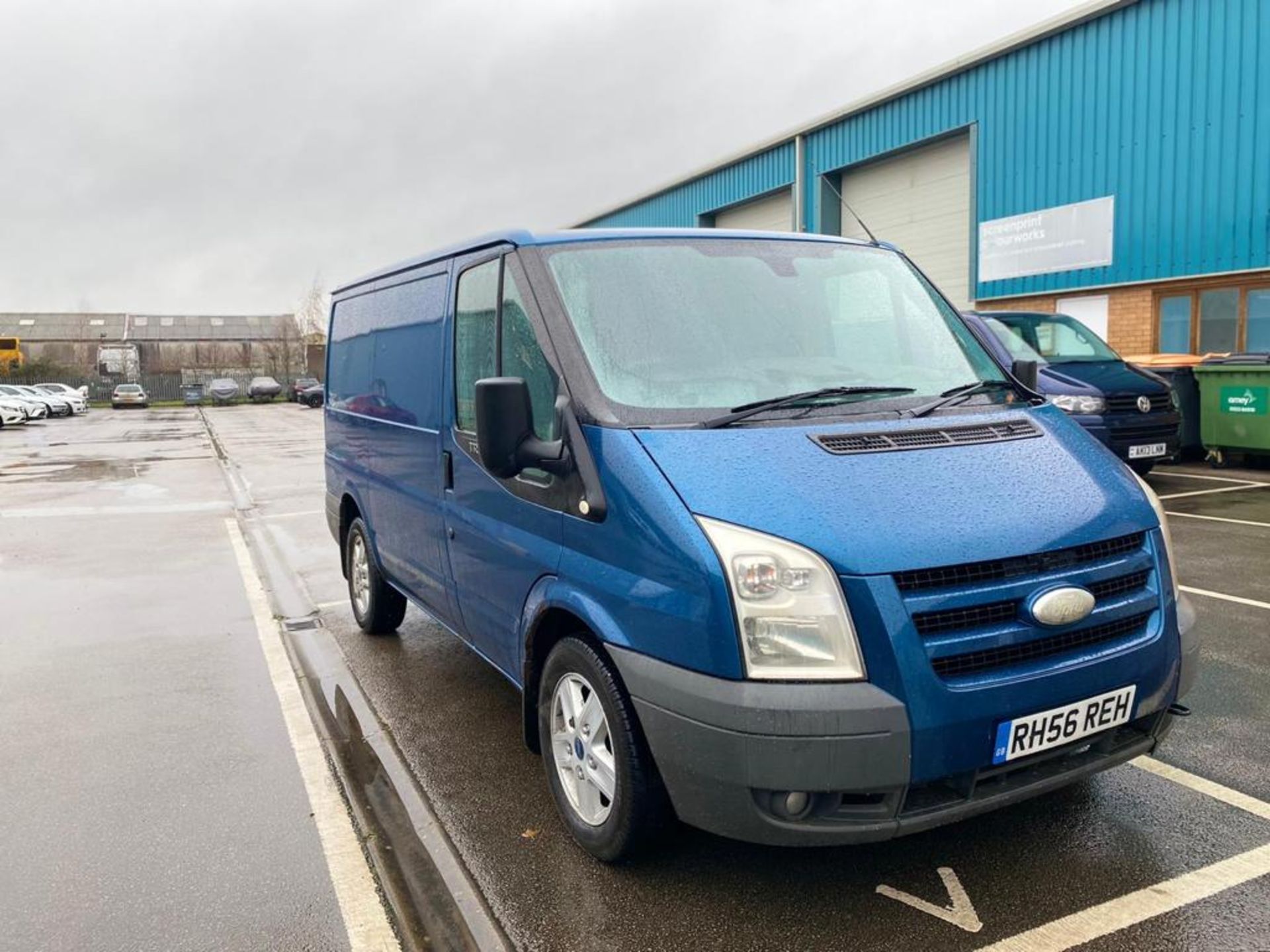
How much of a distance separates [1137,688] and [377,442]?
153 inches

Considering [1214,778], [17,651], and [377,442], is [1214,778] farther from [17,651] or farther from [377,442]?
[17,651]

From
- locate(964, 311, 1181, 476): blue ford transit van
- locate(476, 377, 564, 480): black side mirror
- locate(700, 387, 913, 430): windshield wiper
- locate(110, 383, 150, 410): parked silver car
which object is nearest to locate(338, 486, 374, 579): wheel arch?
locate(476, 377, 564, 480): black side mirror

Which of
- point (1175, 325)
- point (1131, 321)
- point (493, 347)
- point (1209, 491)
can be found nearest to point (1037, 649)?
point (493, 347)

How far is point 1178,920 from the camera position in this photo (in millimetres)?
2777

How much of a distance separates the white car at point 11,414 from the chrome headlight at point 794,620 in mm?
39695

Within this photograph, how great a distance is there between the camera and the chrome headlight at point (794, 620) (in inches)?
102

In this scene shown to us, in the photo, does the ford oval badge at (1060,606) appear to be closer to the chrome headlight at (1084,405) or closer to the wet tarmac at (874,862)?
the wet tarmac at (874,862)

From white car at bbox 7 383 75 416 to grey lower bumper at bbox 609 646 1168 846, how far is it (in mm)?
48742

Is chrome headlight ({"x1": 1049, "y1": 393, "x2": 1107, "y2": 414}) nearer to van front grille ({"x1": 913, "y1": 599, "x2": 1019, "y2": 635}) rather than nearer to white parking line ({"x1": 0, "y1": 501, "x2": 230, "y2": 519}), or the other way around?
van front grille ({"x1": 913, "y1": 599, "x2": 1019, "y2": 635})

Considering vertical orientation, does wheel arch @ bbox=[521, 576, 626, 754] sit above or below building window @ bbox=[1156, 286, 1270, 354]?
below

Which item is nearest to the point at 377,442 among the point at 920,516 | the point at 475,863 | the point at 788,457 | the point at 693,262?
the point at 693,262

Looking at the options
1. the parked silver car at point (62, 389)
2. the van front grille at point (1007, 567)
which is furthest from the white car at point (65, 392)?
the van front grille at point (1007, 567)

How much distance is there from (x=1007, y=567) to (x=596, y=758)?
137 cm

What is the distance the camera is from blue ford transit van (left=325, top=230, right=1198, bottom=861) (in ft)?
8.53
